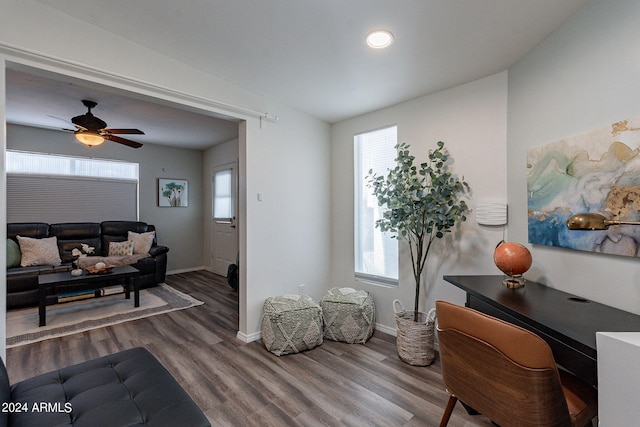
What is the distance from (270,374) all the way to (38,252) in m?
4.03

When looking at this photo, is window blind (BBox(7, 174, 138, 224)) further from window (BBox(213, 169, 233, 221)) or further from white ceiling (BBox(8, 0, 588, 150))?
white ceiling (BBox(8, 0, 588, 150))

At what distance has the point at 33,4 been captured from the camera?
1625 mm

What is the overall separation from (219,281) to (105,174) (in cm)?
280

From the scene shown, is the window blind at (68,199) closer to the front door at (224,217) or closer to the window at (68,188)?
the window at (68,188)

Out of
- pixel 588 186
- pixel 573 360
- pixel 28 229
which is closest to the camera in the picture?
pixel 573 360

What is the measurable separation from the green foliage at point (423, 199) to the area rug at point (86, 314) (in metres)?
3.07

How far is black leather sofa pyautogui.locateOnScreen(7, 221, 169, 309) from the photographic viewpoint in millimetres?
3617

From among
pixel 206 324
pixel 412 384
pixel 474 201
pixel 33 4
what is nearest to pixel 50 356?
pixel 206 324

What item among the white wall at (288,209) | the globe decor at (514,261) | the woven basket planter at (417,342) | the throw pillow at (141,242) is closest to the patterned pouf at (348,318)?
the woven basket planter at (417,342)

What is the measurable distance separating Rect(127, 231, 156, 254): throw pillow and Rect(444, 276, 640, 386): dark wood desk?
5015 millimetres

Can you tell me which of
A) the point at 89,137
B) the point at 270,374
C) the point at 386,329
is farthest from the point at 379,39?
the point at 89,137

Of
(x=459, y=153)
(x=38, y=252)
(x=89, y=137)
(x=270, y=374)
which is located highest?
(x=89, y=137)

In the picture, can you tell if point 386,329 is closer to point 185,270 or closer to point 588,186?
point 588,186

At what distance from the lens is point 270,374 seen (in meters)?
2.29
